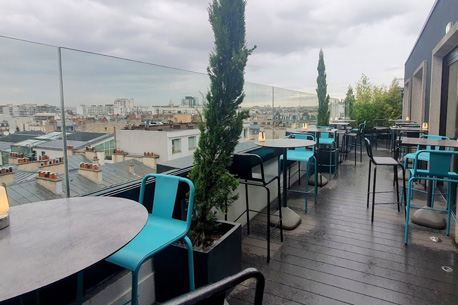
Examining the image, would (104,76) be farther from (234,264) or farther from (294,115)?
(294,115)

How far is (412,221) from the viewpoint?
353cm

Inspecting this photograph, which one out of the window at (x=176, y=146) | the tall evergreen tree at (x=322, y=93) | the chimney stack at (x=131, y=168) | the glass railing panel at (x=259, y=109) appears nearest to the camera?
the chimney stack at (x=131, y=168)

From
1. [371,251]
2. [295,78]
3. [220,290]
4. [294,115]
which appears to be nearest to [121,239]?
[220,290]

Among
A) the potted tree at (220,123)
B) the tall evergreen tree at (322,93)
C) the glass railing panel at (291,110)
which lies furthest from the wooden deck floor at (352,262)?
the tall evergreen tree at (322,93)

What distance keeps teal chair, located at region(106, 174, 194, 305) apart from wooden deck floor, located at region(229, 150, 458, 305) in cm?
85

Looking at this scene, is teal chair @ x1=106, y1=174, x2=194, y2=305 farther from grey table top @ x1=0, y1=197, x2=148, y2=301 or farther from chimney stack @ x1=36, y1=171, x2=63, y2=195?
chimney stack @ x1=36, y1=171, x2=63, y2=195

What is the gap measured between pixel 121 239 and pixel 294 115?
5946mm

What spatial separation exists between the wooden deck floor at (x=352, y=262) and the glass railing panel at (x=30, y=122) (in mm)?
1541

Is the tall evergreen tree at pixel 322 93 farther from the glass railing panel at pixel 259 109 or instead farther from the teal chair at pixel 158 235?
the teal chair at pixel 158 235

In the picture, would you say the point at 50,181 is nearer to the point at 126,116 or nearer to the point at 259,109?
the point at 126,116

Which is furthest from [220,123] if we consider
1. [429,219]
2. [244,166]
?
[429,219]

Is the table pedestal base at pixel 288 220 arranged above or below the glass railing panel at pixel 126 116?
below

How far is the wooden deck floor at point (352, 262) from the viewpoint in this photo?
7.00 ft

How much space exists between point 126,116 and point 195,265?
1156 millimetres
